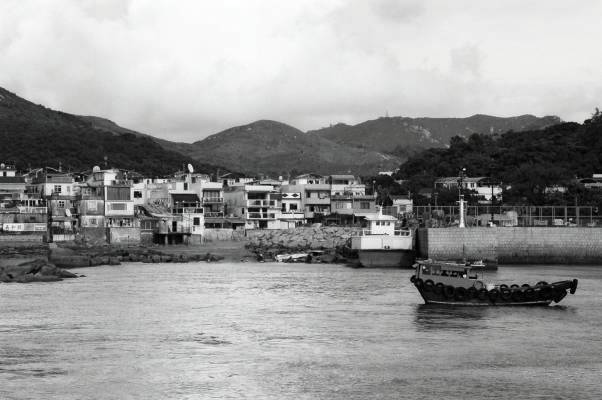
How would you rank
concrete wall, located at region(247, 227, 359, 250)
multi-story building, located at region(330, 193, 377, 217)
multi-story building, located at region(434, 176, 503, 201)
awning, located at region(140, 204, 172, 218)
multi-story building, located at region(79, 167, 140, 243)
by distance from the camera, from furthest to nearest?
1. multi-story building, located at region(434, 176, 503, 201)
2. multi-story building, located at region(330, 193, 377, 217)
3. awning, located at region(140, 204, 172, 218)
4. concrete wall, located at region(247, 227, 359, 250)
5. multi-story building, located at region(79, 167, 140, 243)

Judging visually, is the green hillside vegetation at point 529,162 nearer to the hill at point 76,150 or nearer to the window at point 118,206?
the hill at point 76,150

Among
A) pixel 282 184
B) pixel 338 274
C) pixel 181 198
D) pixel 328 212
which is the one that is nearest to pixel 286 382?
pixel 338 274

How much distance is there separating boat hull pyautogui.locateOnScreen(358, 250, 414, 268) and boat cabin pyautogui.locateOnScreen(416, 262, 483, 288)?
2531cm

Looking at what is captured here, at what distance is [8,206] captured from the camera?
313 ft

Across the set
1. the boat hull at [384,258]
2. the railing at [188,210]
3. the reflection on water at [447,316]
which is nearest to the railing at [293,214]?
the railing at [188,210]

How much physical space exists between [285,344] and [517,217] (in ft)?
193

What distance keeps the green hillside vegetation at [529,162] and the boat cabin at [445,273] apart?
61.4m

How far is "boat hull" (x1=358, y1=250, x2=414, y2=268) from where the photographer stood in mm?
72438

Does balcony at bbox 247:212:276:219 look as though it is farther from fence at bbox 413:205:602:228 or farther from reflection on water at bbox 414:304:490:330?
reflection on water at bbox 414:304:490:330

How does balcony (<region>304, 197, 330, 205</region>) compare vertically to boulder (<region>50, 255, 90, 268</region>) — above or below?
above

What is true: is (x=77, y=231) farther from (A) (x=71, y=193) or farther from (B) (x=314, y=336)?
(B) (x=314, y=336)

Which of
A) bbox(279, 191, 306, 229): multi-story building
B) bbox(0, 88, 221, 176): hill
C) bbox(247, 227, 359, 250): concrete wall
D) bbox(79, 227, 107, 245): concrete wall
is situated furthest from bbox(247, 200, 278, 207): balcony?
bbox(0, 88, 221, 176): hill

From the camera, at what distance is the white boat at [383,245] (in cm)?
7231

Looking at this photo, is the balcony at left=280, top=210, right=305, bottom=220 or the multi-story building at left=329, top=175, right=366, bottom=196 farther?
the multi-story building at left=329, top=175, right=366, bottom=196
